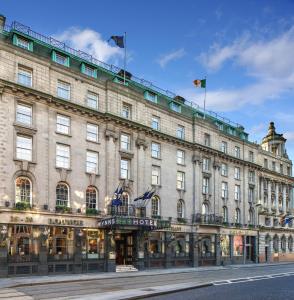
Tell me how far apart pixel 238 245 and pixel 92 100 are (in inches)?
1284

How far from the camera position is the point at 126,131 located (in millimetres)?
47000

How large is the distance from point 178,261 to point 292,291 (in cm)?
2560

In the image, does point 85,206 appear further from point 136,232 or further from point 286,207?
point 286,207

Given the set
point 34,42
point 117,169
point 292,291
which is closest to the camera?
point 292,291

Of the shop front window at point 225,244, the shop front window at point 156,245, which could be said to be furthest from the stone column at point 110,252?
the shop front window at point 225,244

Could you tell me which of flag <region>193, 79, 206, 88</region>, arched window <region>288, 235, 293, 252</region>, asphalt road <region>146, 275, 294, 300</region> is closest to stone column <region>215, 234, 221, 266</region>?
flag <region>193, 79, 206, 88</region>

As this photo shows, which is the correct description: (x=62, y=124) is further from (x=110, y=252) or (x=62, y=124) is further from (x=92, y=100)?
(x=110, y=252)

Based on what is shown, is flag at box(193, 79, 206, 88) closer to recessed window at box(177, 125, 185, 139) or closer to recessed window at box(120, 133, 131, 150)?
recessed window at box(177, 125, 185, 139)

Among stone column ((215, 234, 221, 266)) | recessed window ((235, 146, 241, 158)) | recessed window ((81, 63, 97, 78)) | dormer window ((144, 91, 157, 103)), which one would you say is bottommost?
stone column ((215, 234, 221, 266))

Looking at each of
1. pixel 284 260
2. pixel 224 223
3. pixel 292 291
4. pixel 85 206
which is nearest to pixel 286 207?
pixel 284 260

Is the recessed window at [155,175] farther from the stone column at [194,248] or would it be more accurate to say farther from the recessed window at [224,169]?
the recessed window at [224,169]

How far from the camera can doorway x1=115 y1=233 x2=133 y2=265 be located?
46.8 meters

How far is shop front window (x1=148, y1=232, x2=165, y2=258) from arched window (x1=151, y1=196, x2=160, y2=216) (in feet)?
7.41

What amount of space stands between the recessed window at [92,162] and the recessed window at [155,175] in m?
8.51
